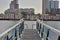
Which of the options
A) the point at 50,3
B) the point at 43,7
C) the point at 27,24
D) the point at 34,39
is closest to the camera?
the point at 34,39

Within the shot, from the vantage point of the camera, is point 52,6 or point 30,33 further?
point 52,6

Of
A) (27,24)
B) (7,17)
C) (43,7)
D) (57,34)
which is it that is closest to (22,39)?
(57,34)

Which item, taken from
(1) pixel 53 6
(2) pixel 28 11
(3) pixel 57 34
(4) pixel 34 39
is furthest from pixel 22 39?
(1) pixel 53 6

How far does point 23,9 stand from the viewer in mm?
21375

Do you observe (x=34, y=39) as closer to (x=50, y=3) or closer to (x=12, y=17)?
(x=12, y=17)

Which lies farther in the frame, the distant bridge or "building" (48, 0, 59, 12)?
"building" (48, 0, 59, 12)

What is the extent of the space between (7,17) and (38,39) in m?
→ 12.9

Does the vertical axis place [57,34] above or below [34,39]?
above

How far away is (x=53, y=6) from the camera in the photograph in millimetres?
24516

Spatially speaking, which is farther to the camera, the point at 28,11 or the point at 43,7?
the point at 43,7

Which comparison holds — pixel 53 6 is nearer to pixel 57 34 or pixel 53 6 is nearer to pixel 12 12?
pixel 12 12

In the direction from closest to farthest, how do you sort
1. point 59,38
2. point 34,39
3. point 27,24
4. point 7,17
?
point 59,38 → point 34,39 → point 27,24 → point 7,17

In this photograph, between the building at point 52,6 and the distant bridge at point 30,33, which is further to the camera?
the building at point 52,6

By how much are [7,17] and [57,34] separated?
16.2 m
